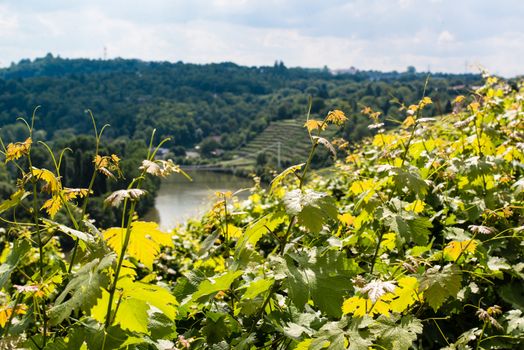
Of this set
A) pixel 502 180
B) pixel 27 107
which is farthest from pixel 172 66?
pixel 502 180

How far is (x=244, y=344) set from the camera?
1466 mm

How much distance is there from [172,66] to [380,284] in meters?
196

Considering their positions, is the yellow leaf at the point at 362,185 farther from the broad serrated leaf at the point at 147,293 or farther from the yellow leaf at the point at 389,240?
the broad serrated leaf at the point at 147,293

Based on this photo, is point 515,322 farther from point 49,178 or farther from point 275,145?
point 275,145

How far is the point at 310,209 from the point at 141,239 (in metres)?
0.49

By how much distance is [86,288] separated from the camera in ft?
3.95

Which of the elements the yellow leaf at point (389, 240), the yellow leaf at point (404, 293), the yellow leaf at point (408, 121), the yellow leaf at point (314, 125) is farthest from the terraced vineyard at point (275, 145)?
the yellow leaf at point (404, 293)

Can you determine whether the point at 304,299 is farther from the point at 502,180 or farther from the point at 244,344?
the point at 502,180

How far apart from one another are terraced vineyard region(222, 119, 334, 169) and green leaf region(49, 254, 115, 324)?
7024 centimetres

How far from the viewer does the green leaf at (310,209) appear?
1.42m

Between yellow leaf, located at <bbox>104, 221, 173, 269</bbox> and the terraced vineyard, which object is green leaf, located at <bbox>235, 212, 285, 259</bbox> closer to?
yellow leaf, located at <bbox>104, 221, 173, 269</bbox>

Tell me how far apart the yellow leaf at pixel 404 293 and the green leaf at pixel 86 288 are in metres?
0.86

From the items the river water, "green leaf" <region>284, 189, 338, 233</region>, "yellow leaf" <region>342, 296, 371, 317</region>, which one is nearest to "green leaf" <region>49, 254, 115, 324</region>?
"green leaf" <region>284, 189, 338, 233</region>

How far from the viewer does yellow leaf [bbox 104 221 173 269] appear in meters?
1.48
